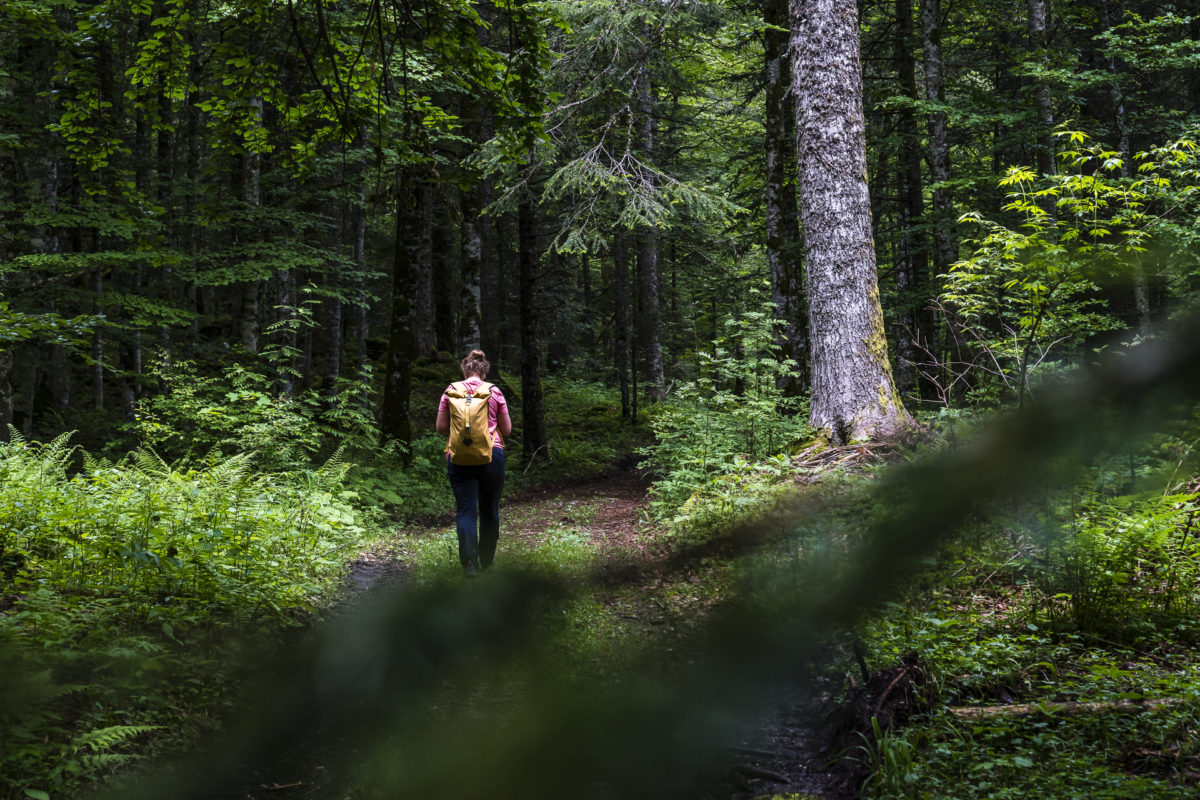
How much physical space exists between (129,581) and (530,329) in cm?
976

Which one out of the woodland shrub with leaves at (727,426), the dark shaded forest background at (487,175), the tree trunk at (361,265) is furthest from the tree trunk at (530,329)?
the woodland shrub with leaves at (727,426)

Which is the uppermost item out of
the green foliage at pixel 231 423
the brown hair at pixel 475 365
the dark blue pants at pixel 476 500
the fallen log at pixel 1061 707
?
the brown hair at pixel 475 365

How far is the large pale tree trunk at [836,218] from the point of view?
7.07 metres

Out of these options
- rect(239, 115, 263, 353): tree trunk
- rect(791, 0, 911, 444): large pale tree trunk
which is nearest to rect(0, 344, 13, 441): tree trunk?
rect(239, 115, 263, 353): tree trunk

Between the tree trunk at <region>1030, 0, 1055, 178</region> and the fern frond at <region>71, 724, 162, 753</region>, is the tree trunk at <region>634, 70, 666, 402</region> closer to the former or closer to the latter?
the tree trunk at <region>1030, 0, 1055, 178</region>

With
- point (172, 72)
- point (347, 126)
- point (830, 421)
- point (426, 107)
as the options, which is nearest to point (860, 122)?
point (830, 421)

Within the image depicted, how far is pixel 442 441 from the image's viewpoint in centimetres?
1319

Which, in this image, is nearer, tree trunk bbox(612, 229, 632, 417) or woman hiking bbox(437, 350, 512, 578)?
woman hiking bbox(437, 350, 512, 578)

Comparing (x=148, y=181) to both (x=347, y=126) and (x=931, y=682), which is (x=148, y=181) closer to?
(x=347, y=126)

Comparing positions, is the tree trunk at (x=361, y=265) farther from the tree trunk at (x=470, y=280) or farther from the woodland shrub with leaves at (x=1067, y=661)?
the woodland shrub with leaves at (x=1067, y=661)

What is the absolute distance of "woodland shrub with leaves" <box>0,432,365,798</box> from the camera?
10.1ft

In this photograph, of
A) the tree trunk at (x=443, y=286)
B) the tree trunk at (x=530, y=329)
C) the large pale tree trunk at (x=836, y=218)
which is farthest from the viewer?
the tree trunk at (x=443, y=286)

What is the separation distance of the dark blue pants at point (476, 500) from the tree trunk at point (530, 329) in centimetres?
784

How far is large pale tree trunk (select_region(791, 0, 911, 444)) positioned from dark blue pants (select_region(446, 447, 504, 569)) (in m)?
3.48
